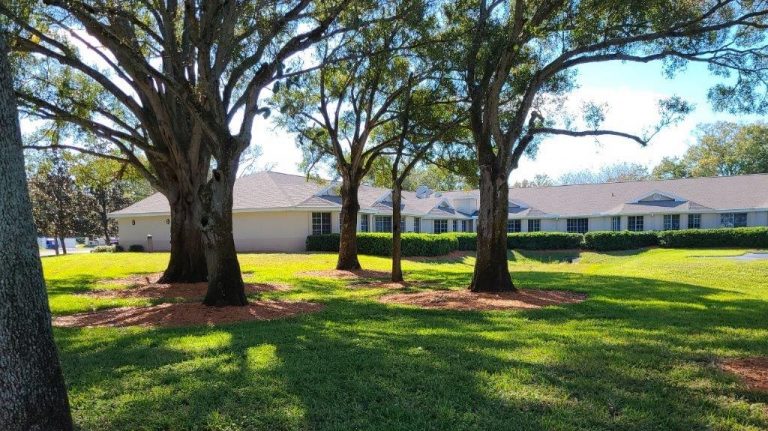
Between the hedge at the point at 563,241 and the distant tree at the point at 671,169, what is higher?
the distant tree at the point at 671,169

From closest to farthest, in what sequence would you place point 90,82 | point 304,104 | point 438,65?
1. point 438,65
2. point 90,82
3. point 304,104

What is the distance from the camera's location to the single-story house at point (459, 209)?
102 ft

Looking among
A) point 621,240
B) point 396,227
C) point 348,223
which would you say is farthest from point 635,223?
point 396,227

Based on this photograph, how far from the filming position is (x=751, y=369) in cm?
591

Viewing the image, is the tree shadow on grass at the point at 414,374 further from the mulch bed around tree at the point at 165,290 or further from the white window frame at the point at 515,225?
the white window frame at the point at 515,225

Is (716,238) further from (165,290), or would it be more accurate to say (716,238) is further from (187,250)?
(165,290)

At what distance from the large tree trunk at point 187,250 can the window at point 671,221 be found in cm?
3337

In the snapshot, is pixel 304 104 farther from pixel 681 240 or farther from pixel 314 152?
pixel 681 240

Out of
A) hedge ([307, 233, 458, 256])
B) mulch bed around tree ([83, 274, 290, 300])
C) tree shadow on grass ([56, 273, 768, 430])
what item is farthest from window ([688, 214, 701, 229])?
mulch bed around tree ([83, 274, 290, 300])

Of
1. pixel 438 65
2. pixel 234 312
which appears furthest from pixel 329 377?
pixel 438 65

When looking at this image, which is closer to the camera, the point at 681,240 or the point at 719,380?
the point at 719,380

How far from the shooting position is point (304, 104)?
2042 cm

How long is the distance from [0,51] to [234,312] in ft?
24.6

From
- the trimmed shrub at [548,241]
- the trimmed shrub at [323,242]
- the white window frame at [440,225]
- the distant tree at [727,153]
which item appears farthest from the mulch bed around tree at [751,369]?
the distant tree at [727,153]
